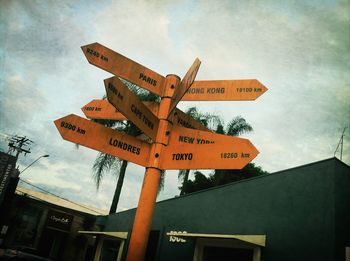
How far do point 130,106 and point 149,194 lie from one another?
1.29m

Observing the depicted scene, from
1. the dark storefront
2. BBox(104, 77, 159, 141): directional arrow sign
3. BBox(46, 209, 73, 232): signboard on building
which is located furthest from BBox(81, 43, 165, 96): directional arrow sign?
BBox(46, 209, 73, 232): signboard on building

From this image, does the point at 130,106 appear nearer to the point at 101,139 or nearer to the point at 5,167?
the point at 101,139

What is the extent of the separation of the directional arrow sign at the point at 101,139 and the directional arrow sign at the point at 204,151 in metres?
0.40

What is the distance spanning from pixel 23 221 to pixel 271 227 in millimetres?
17433

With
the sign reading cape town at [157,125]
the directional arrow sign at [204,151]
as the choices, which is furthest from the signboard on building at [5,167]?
the directional arrow sign at [204,151]

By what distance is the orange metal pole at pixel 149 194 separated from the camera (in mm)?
4105

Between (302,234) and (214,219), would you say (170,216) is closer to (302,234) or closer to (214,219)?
(214,219)

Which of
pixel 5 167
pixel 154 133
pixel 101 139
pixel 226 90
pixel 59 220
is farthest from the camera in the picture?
pixel 59 220

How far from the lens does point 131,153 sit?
4.59m

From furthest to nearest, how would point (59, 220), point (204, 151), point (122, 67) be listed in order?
point (59, 220) < point (122, 67) < point (204, 151)

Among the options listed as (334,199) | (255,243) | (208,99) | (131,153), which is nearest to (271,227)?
(255,243)

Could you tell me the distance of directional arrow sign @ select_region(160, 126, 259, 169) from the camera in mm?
4008

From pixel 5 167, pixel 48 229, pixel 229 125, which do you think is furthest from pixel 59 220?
pixel 229 125

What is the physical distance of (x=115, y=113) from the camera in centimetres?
536
